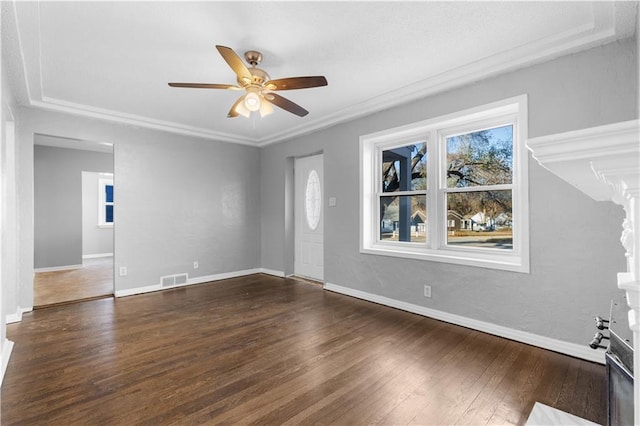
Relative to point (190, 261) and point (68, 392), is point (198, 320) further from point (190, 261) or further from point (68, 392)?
point (190, 261)

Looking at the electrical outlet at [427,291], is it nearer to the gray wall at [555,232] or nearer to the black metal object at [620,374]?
the gray wall at [555,232]

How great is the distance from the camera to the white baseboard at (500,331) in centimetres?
243

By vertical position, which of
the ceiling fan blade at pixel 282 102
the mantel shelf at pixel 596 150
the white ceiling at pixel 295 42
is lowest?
the mantel shelf at pixel 596 150

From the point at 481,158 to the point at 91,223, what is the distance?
8711mm

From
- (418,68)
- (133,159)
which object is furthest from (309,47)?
(133,159)

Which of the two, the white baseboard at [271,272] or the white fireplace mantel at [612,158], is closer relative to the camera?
the white fireplace mantel at [612,158]

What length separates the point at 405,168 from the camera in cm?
396

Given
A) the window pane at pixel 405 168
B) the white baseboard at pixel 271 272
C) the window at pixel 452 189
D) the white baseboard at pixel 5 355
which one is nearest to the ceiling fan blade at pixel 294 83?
the window at pixel 452 189

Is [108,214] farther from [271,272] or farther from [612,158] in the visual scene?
[612,158]

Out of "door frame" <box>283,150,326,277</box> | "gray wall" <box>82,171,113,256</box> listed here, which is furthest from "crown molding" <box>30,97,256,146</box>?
"gray wall" <box>82,171,113,256</box>

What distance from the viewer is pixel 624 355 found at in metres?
1.23

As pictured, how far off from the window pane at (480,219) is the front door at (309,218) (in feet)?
7.57

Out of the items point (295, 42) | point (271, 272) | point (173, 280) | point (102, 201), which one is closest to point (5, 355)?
point (173, 280)

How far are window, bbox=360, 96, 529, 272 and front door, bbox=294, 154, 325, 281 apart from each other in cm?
128
